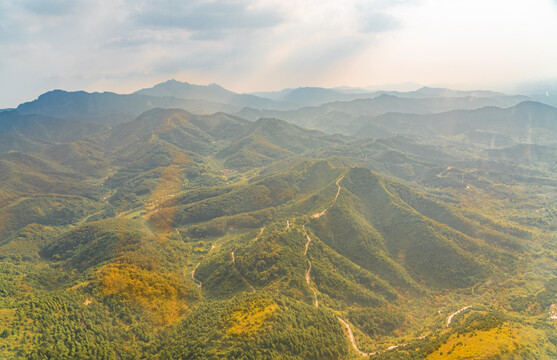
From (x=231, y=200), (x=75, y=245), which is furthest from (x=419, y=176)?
(x=75, y=245)

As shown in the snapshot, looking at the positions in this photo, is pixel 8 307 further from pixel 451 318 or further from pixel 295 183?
pixel 295 183

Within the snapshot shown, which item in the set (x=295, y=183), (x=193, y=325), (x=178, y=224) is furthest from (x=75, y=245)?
(x=295, y=183)

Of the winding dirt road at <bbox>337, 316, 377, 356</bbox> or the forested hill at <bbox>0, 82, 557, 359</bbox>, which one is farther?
the winding dirt road at <bbox>337, 316, 377, 356</bbox>

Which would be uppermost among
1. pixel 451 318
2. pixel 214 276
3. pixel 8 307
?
pixel 8 307

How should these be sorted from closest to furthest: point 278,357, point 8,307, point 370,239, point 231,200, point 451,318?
point 278,357 → point 8,307 → point 451,318 → point 370,239 → point 231,200

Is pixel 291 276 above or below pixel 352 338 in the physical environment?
above

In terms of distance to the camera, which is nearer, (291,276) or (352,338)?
(352,338)

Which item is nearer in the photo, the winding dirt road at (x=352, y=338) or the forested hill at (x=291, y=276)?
the forested hill at (x=291, y=276)

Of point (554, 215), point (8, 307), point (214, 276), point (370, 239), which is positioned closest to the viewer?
point (8, 307)

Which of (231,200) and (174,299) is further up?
(231,200)

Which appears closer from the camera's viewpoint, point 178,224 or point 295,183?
point 178,224
